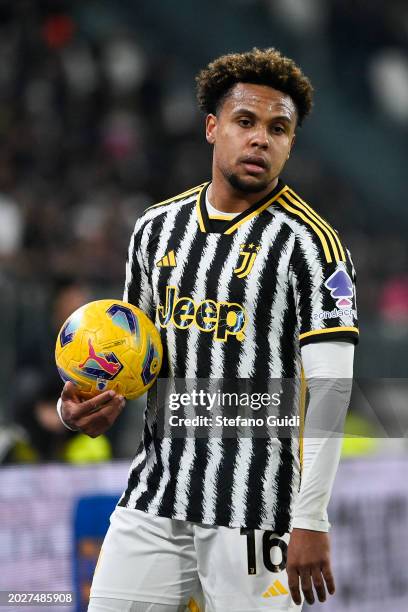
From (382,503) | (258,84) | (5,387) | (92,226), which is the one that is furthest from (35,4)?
(258,84)

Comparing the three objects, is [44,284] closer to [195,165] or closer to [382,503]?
[382,503]

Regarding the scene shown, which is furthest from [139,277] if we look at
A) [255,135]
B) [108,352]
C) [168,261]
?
[255,135]

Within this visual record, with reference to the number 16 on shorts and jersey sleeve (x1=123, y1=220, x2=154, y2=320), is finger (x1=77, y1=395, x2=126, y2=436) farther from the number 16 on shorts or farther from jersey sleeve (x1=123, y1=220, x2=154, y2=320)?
the number 16 on shorts

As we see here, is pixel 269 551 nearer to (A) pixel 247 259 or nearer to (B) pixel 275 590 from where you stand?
(B) pixel 275 590

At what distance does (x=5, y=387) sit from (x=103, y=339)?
3068 millimetres

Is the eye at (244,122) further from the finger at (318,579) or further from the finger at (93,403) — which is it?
the finger at (318,579)

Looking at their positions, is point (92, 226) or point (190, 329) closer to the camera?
point (190, 329)

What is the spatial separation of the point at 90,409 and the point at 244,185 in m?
0.91

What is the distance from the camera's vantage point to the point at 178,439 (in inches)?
137

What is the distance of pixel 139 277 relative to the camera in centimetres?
372

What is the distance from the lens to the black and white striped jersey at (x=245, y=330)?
331 cm

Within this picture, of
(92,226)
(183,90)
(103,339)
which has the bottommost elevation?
(103,339)

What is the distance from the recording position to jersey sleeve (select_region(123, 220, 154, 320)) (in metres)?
3.70

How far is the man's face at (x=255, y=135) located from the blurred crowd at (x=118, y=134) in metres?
4.59
